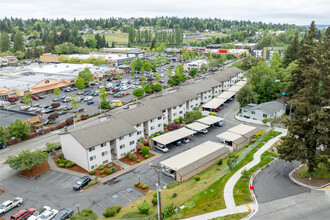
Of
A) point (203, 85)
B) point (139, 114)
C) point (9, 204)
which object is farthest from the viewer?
point (203, 85)

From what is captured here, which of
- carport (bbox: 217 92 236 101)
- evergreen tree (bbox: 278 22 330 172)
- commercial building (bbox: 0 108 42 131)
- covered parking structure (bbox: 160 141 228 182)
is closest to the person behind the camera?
evergreen tree (bbox: 278 22 330 172)

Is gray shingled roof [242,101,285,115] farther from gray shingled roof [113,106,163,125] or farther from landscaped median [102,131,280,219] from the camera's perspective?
gray shingled roof [113,106,163,125]

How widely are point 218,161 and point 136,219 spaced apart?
57.5ft

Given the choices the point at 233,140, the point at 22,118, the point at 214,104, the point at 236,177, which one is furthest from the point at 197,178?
the point at 22,118

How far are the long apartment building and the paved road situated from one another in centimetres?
2181

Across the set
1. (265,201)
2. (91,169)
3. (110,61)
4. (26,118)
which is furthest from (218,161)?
(110,61)

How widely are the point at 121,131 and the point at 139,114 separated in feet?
24.3

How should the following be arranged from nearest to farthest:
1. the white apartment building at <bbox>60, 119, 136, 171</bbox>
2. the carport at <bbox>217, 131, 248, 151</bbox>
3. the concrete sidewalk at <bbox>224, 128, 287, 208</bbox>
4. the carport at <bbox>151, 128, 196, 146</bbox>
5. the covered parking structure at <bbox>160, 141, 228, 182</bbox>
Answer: the concrete sidewalk at <bbox>224, 128, 287, 208</bbox> < the covered parking structure at <bbox>160, 141, 228, 182</bbox> < the white apartment building at <bbox>60, 119, 136, 171</bbox> < the carport at <bbox>217, 131, 248, 151</bbox> < the carport at <bbox>151, 128, 196, 146</bbox>

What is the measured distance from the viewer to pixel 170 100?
191ft

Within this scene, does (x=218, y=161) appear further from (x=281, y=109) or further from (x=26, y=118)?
(x=26, y=118)

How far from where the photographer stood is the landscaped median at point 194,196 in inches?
1051

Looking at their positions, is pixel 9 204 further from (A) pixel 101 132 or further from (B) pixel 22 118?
(B) pixel 22 118

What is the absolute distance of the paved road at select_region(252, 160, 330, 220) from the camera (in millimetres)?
25484

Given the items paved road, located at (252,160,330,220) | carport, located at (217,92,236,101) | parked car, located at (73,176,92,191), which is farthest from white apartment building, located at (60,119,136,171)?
carport, located at (217,92,236,101)
